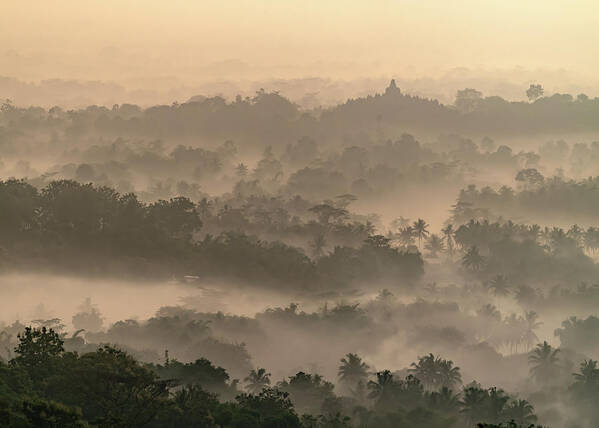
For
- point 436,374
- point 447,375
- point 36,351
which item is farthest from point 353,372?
point 36,351

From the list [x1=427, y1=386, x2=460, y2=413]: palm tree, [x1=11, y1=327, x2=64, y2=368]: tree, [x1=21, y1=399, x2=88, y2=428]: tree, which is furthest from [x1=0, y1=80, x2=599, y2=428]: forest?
[x1=21, y1=399, x2=88, y2=428]: tree

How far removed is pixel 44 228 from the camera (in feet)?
488

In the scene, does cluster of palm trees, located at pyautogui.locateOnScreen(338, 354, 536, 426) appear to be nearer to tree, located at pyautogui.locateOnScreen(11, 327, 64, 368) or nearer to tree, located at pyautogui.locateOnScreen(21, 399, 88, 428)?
tree, located at pyautogui.locateOnScreen(11, 327, 64, 368)

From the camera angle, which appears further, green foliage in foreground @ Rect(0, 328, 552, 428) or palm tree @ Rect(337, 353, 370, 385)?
palm tree @ Rect(337, 353, 370, 385)

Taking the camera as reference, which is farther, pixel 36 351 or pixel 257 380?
pixel 257 380

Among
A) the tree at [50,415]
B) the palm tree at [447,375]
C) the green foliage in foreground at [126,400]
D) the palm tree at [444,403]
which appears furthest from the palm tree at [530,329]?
the tree at [50,415]

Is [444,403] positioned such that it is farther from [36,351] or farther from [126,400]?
[36,351]

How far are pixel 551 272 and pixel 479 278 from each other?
57.7 feet

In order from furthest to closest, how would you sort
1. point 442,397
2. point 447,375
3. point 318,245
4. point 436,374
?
point 318,245 → point 436,374 → point 447,375 → point 442,397

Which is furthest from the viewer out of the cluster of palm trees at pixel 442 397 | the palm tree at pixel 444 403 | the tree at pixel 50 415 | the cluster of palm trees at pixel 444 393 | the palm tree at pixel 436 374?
the palm tree at pixel 436 374

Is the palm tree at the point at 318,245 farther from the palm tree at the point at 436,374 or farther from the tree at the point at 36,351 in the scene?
the tree at the point at 36,351

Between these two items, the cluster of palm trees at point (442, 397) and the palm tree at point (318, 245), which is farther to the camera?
the palm tree at point (318, 245)

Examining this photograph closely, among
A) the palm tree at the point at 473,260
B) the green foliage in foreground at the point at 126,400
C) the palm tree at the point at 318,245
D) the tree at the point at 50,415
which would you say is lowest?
the palm tree at the point at 473,260

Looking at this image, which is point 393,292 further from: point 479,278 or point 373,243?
point 479,278
